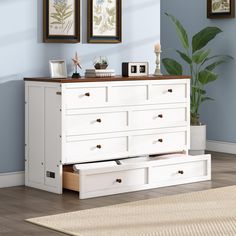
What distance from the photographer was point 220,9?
7.23 metres

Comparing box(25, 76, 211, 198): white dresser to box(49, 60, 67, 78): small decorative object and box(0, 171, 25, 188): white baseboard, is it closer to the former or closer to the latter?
box(0, 171, 25, 188): white baseboard

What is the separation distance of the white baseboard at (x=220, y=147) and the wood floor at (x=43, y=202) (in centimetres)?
130

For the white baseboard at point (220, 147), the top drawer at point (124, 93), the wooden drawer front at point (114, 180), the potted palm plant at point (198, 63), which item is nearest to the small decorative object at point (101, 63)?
the top drawer at point (124, 93)

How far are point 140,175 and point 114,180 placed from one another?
0.81 feet

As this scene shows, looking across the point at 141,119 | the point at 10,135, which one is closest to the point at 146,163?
the point at 141,119

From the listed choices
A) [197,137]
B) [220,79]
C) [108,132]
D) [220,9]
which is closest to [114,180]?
[108,132]

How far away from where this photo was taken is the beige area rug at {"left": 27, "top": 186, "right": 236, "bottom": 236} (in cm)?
403

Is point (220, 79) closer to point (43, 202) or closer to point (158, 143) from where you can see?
point (158, 143)

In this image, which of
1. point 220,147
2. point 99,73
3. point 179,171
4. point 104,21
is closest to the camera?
point 99,73

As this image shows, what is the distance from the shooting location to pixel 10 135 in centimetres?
539

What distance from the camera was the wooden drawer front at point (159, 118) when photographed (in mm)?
5480

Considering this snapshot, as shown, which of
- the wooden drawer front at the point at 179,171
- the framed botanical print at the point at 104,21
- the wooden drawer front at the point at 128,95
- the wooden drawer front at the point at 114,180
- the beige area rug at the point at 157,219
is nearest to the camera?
the beige area rug at the point at 157,219

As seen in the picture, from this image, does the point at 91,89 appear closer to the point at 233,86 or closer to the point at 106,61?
the point at 106,61

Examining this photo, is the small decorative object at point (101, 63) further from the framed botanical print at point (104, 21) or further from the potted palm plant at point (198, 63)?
the potted palm plant at point (198, 63)
